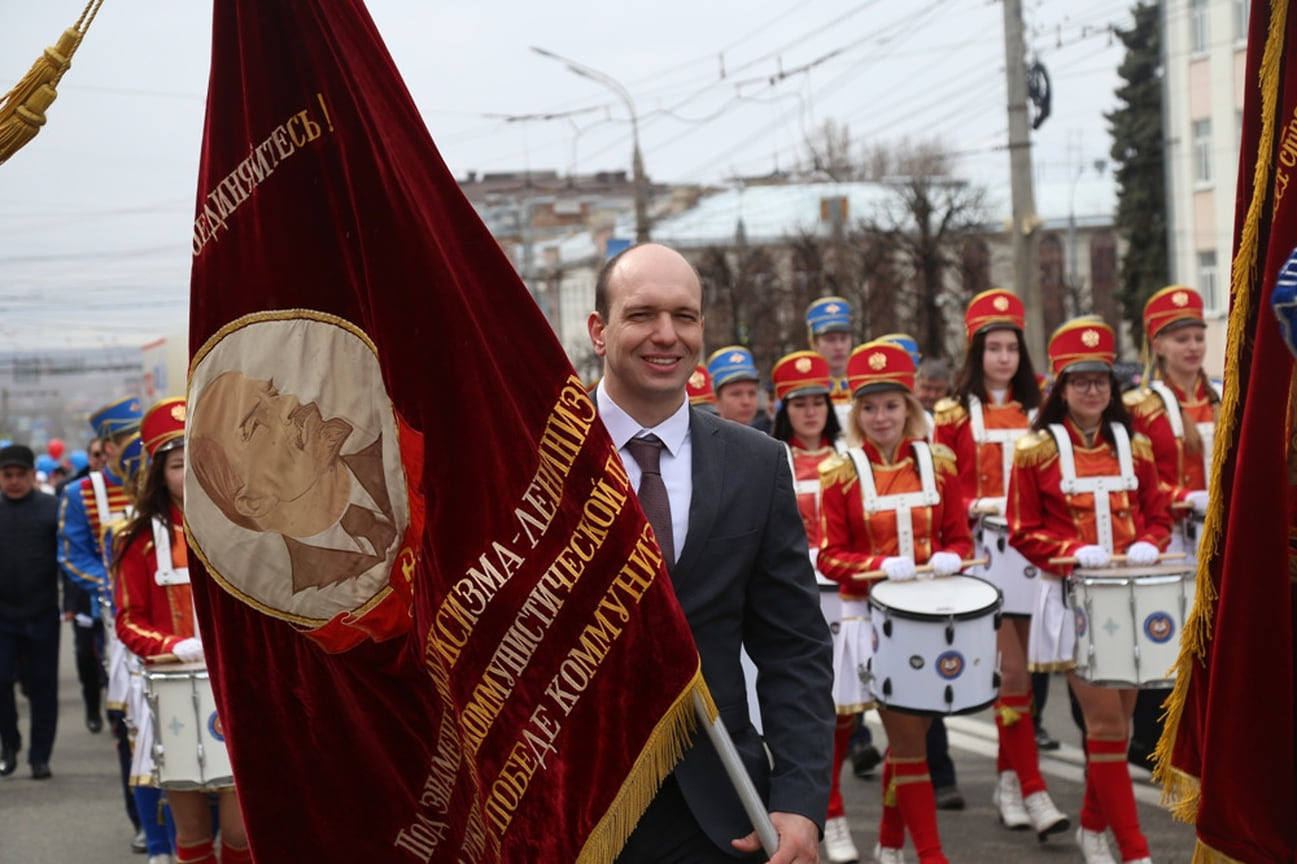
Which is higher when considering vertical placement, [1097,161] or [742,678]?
[1097,161]

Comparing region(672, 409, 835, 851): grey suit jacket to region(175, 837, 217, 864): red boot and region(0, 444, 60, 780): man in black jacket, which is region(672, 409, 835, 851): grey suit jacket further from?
region(0, 444, 60, 780): man in black jacket

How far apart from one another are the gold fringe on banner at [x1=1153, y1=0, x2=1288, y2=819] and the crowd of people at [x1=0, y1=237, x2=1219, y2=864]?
2.90ft

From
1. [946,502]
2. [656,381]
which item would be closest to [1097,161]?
[946,502]

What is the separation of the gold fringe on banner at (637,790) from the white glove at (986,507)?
21.9 feet

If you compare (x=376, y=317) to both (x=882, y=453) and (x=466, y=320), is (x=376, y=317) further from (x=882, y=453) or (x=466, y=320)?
(x=882, y=453)

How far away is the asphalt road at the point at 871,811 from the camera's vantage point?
7672 mm

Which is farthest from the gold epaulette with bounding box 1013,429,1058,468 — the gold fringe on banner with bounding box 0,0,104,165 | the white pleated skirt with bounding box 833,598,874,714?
the gold fringe on banner with bounding box 0,0,104,165

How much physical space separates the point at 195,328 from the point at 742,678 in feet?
4.70

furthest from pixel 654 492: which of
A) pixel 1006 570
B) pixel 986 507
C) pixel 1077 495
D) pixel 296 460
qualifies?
pixel 986 507

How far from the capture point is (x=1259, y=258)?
3.67 m

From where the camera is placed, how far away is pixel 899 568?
7.07 metres

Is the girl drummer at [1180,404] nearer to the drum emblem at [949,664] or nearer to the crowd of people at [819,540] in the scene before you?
the crowd of people at [819,540]

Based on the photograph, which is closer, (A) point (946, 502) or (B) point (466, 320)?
(B) point (466, 320)

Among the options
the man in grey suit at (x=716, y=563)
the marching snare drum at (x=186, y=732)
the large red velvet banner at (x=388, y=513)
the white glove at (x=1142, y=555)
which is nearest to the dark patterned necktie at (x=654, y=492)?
the man in grey suit at (x=716, y=563)
